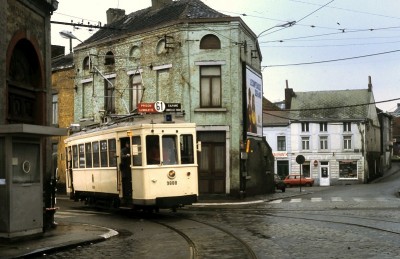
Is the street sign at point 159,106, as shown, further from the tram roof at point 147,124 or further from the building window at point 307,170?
the building window at point 307,170

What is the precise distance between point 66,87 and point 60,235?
22460 mm

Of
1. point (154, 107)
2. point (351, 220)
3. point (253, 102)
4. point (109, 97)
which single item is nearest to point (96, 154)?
point (154, 107)

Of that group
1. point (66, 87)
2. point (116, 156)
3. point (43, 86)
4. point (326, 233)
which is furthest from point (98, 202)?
point (66, 87)

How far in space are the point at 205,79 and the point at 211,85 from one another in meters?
0.44

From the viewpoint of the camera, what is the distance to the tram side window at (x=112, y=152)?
17339 mm

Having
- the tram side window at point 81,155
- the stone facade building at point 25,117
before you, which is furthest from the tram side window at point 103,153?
the stone facade building at point 25,117

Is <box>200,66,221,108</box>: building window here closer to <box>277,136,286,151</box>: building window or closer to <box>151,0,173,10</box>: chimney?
<box>151,0,173,10</box>: chimney

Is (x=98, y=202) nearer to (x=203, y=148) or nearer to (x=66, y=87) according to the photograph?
(x=203, y=148)

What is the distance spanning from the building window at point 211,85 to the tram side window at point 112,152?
10111 mm

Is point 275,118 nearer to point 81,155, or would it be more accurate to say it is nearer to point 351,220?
point 81,155

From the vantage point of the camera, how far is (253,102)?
96.2 ft

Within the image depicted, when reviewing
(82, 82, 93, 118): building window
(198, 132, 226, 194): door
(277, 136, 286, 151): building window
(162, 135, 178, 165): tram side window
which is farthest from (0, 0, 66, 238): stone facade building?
(277, 136, 286, 151): building window

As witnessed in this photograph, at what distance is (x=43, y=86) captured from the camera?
14469mm

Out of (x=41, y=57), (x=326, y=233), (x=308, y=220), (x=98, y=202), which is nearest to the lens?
(x=326, y=233)
